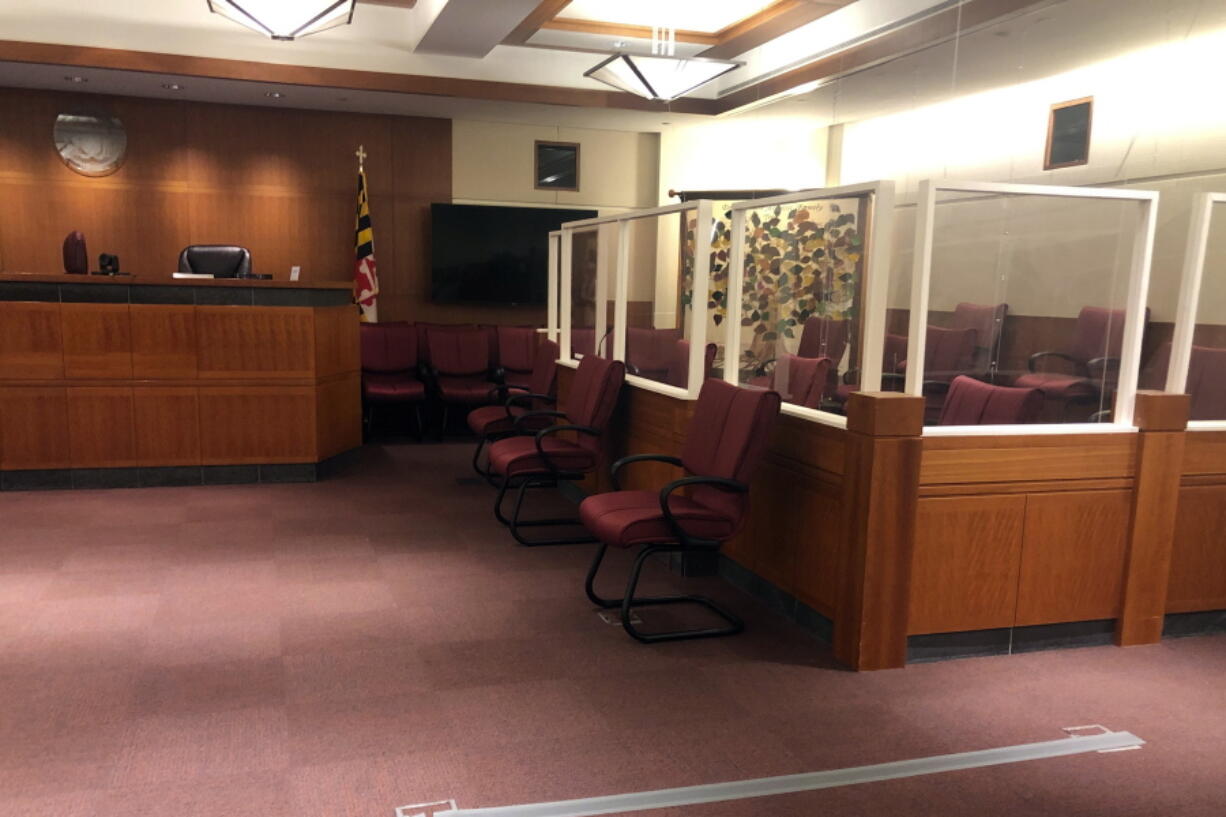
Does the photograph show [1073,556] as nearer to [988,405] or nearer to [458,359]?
[988,405]

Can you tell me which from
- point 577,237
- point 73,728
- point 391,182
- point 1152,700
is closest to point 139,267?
point 391,182

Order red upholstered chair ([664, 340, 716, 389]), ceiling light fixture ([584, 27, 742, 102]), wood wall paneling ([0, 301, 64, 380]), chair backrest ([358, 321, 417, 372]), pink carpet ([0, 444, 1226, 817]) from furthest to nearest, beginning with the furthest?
chair backrest ([358, 321, 417, 372]), ceiling light fixture ([584, 27, 742, 102]), wood wall paneling ([0, 301, 64, 380]), red upholstered chair ([664, 340, 716, 389]), pink carpet ([0, 444, 1226, 817])

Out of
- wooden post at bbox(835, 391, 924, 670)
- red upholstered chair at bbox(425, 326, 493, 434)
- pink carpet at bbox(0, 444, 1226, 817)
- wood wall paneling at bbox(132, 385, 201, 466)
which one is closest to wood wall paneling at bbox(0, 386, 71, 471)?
wood wall paneling at bbox(132, 385, 201, 466)

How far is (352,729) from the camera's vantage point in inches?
116

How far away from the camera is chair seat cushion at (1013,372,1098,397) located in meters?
3.98

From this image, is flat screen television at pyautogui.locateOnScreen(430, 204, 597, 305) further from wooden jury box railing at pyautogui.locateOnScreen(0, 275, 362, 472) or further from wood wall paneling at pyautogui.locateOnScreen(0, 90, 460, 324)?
wooden jury box railing at pyautogui.locateOnScreen(0, 275, 362, 472)

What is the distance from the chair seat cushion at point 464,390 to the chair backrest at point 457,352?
0.11m

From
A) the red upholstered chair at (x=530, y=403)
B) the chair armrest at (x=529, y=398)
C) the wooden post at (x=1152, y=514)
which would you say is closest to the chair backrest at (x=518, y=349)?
the red upholstered chair at (x=530, y=403)

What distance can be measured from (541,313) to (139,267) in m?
3.99

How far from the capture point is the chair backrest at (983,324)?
542cm

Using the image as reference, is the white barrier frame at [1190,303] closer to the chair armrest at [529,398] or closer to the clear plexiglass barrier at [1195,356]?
the clear plexiglass barrier at [1195,356]

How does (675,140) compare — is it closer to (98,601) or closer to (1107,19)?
(1107,19)

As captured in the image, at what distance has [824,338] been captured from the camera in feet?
12.9

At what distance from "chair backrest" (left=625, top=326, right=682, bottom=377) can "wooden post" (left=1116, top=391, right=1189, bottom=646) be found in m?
2.16
